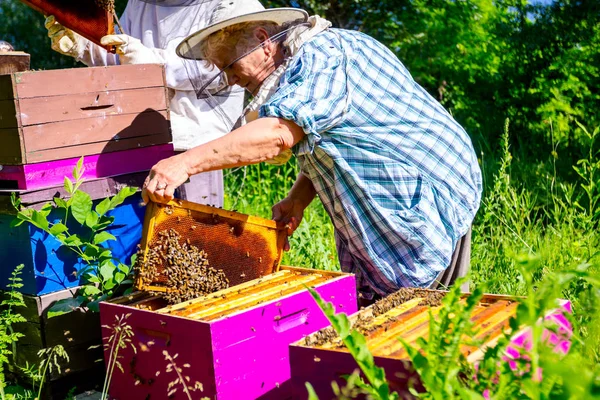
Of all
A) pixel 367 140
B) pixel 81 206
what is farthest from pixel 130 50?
pixel 367 140

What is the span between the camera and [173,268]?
98.8 inches

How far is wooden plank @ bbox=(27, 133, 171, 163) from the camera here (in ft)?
8.70

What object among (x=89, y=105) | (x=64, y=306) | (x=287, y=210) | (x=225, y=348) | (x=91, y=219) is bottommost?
(x=64, y=306)

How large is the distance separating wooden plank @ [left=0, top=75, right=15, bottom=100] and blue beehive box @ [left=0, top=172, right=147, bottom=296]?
35 cm

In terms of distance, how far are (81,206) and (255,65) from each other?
0.82 meters

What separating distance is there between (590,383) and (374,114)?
1.72 m

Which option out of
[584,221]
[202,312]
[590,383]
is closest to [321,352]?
[202,312]

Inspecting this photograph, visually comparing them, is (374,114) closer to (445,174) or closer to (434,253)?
Result: (445,174)

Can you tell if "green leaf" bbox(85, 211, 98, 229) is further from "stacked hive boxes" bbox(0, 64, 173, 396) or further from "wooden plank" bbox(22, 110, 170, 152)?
"wooden plank" bbox(22, 110, 170, 152)

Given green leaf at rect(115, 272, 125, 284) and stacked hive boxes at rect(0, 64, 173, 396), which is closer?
stacked hive boxes at rect(0, 64, 173, 396)

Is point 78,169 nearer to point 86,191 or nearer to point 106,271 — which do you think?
point 86,191

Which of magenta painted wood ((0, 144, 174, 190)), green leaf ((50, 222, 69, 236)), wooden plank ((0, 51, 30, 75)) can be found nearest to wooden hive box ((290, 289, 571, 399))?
green leaf ((50, 222, 69, 236))

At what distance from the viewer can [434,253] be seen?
2707 mm

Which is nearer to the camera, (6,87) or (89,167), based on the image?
(6,87)
